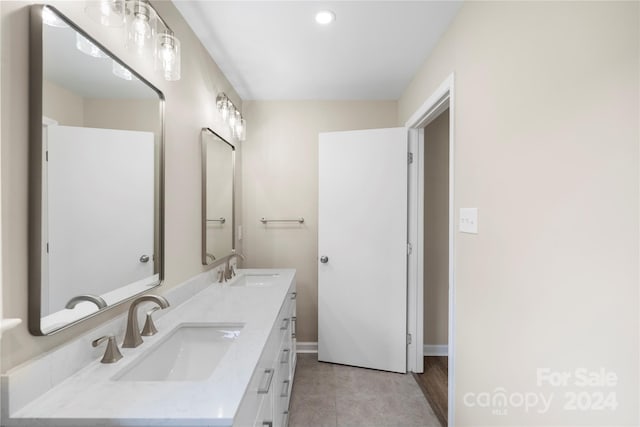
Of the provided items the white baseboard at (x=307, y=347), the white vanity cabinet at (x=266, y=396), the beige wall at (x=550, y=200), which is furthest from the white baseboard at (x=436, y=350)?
the white vanity cabinet at (x=266, y=396)

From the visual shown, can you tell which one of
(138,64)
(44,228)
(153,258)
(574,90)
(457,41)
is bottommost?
(153,258)

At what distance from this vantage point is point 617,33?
0.74 meters

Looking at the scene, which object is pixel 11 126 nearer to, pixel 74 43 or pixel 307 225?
pixel 74 43

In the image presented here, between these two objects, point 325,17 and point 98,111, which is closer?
point 98,111

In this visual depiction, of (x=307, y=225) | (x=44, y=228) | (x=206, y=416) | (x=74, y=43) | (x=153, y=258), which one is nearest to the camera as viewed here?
(x=206, y=416)

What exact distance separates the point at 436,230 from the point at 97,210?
2.58 metres

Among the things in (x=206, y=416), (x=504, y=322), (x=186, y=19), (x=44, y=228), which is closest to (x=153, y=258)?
(x=44, y=228)

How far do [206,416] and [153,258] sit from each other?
Result: 0.83 meters

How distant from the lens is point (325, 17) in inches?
63.7

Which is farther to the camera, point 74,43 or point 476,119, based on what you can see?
point 476,119

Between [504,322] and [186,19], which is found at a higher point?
[186,19]

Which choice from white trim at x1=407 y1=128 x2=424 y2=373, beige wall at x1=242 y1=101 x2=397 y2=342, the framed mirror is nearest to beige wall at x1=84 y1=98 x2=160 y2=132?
the framed mirror

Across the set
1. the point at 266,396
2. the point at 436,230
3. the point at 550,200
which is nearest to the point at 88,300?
the point at 266,396

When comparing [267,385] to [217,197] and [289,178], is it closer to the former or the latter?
[217,197]
